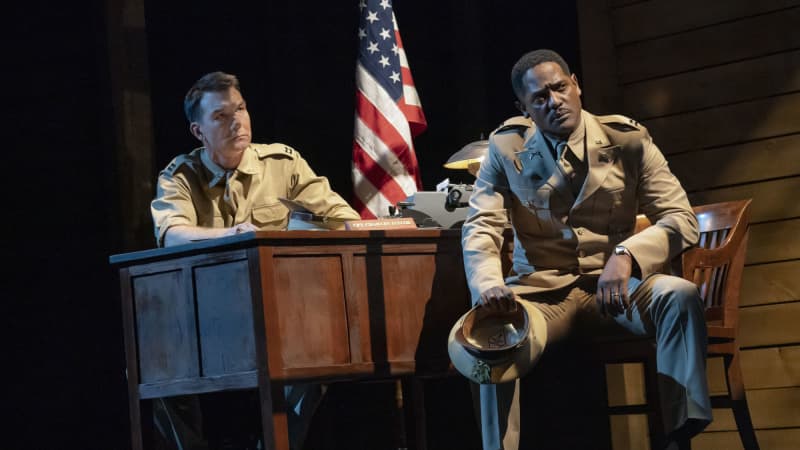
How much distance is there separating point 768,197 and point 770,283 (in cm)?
35

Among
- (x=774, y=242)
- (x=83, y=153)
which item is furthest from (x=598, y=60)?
(x=83, y=153)

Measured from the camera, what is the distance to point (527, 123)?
3633mm

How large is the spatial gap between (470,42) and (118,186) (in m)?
1.88

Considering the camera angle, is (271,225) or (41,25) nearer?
(271,225)

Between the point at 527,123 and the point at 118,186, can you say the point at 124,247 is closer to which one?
the point at 118,186

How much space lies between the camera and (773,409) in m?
4.51

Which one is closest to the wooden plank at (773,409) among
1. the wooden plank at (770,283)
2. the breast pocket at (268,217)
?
the wooden plank at (770,283)

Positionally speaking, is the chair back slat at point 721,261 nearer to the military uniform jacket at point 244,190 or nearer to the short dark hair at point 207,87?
the military uniform jacket at point 244,190

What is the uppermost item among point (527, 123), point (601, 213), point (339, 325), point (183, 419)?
point (527, 123)

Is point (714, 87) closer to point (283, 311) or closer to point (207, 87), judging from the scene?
point (207, 87)

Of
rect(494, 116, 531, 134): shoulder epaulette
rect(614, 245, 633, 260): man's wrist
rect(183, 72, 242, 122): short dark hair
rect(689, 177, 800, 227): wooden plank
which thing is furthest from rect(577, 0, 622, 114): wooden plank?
rect(614, 245, 633, 260): man's wrist

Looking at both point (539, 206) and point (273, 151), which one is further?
point (273, 151)

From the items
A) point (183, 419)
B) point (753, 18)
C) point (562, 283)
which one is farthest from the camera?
point (753, 18)

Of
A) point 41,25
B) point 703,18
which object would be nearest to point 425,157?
point 703,18
